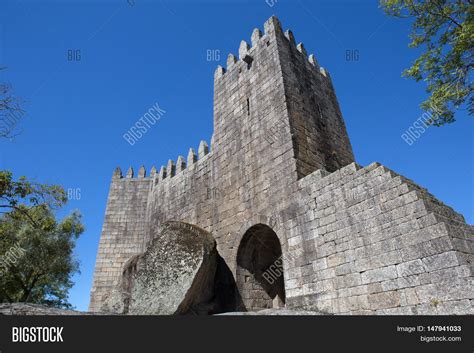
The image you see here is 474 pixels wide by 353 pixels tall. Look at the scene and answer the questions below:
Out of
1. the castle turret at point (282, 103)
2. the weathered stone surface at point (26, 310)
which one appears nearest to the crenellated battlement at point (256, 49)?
the castle turret at point (282, 103)

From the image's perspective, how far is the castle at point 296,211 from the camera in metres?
5.86

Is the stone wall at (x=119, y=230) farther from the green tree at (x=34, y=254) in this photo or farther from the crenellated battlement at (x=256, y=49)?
the crenellated battlement at (x=256, y=49)

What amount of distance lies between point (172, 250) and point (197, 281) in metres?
1.21

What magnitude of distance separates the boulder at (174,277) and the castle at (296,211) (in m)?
1.22

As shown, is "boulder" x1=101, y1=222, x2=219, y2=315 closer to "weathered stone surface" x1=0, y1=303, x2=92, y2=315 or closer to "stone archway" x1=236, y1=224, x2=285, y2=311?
"stone archway" x1=236, y1=224, x2=285, y2=311

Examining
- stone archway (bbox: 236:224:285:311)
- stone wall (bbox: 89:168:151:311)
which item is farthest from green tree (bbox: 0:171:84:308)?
stone archway (bbox: 236:224:285:311)

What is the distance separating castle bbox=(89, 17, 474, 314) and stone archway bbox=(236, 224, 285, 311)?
0.12ft

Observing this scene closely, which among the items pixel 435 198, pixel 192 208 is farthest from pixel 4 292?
pixel 435 198

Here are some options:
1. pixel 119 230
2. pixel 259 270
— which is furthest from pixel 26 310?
pixel 119 230

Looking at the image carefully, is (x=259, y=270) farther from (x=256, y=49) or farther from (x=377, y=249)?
(x=256, y=49)

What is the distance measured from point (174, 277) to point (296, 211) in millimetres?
Result: 3786

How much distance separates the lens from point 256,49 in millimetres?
12555

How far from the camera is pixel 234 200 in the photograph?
35.7 ft
